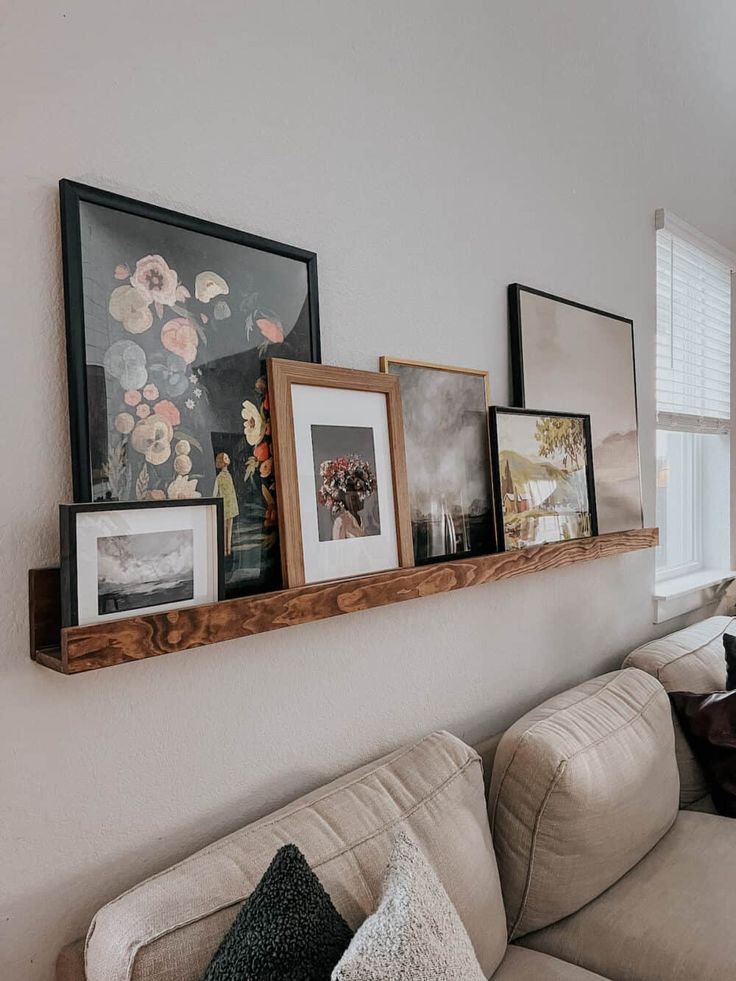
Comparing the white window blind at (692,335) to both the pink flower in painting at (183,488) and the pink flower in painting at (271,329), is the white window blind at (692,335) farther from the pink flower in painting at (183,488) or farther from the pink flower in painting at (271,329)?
the pink flower in painting at (183,488)

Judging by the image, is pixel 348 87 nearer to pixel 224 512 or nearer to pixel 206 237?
pixel 206 237

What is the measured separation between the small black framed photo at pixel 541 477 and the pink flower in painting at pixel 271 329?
604 millimetres

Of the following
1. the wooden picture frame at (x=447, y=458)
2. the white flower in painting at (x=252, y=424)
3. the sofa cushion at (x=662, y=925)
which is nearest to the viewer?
the white flower in painting at (x=252, y=424)

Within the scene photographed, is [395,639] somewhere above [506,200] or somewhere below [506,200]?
below

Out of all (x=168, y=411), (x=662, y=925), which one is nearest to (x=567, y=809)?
(x=662, y=925)

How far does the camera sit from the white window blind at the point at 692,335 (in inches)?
102

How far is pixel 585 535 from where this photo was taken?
6.52ft

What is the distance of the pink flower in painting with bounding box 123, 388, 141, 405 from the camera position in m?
1.08

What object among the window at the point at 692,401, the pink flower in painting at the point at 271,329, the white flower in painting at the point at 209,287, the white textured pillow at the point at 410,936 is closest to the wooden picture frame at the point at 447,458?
the pink flower in painting at the point at 271,329

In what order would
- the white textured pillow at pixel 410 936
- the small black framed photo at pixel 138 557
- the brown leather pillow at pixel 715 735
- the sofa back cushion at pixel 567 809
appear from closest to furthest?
the white textured pillow at pixel 410 936 → the small black framed photo at pixel 138 557 → the sofa back cushion at pixel 567 809 → the brown leather pillow at pixel 715 735

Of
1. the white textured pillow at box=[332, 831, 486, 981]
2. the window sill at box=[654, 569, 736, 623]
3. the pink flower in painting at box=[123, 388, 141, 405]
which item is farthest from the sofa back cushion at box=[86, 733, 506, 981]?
the window sill at box=[654, 569, 736, 623]

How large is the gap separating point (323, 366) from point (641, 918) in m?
1.15

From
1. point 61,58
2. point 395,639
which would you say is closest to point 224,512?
point 395,639

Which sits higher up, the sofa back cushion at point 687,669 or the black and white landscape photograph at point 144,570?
the black and white landscape photograph at point 144,570
